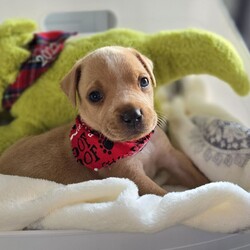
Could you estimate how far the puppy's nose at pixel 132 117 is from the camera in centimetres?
95

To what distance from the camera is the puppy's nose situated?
0.95m

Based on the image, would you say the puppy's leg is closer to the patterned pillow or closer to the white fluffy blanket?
the white fluffy blanket

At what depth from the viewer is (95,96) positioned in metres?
1.02

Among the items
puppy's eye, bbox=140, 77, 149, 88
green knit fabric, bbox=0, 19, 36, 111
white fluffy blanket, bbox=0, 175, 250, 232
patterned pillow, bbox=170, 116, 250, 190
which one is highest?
puppy's eye, bbox=140, 77, 149, 88

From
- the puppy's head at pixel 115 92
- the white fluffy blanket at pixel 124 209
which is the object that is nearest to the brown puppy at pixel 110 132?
the puppy's head at pixel 115 92

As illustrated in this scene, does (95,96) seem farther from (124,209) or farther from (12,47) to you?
(12,47)

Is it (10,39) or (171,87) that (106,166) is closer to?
(10,39)

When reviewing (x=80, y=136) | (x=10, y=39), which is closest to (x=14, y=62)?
(x=10, y=39)

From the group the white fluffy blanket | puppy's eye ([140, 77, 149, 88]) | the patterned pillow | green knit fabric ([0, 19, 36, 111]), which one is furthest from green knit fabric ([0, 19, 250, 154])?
the white fluffy blanket

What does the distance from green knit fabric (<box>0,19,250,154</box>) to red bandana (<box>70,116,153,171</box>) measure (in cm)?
19

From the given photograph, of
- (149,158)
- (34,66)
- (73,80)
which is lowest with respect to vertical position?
(149,158)

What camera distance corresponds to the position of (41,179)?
3.55 feet

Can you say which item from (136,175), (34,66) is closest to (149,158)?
(136,175)

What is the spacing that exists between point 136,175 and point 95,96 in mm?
212
